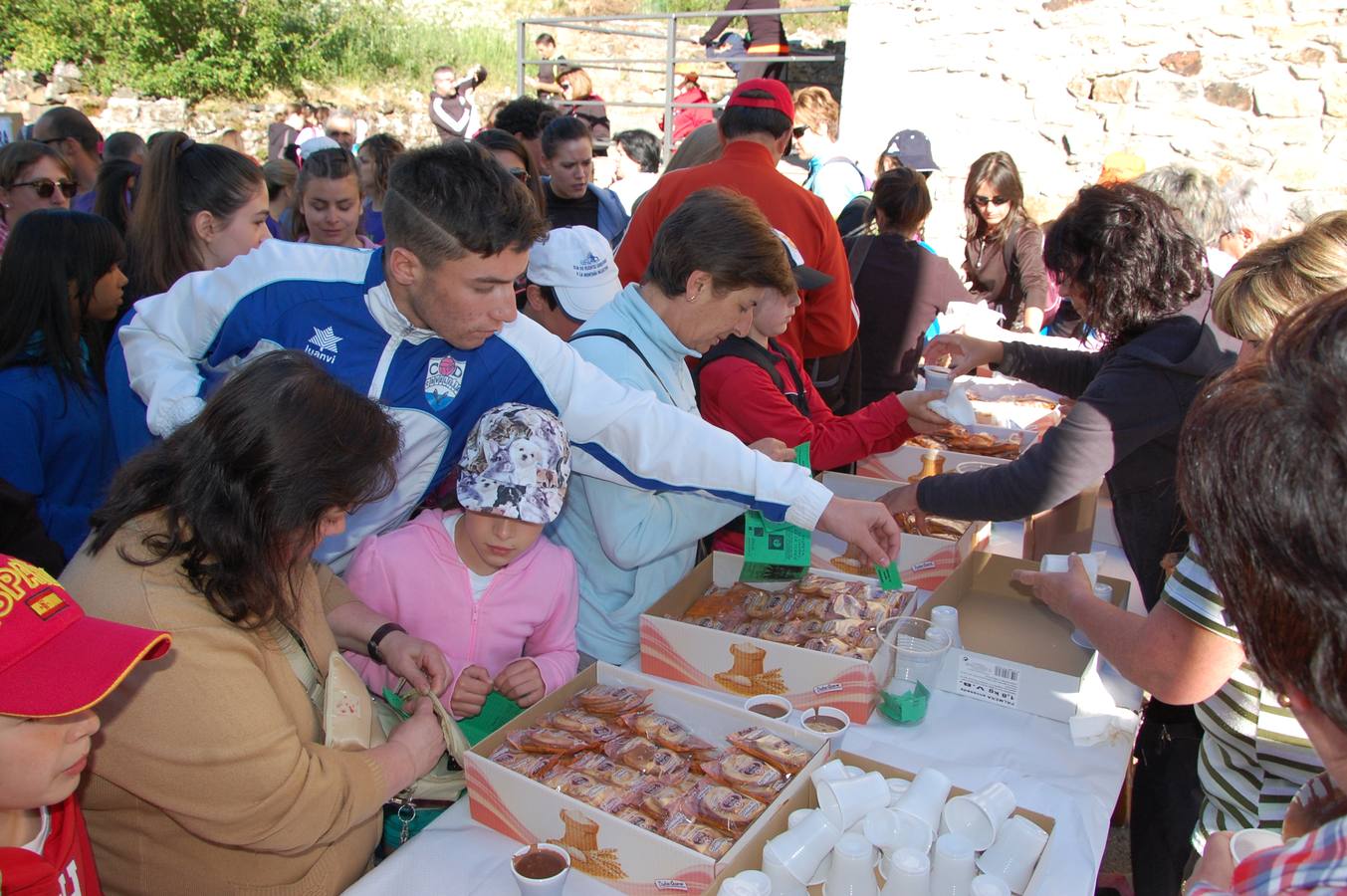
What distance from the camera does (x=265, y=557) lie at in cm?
143

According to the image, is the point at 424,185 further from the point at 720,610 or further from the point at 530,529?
the point at 720,610

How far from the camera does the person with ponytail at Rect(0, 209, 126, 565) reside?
2.49 metres

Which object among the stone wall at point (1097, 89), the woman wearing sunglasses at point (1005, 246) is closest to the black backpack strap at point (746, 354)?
the woman wearing sunglasses at point (1005, 246)

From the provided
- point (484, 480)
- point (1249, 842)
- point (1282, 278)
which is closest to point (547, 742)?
point (484, 480)

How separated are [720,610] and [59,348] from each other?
1.98m

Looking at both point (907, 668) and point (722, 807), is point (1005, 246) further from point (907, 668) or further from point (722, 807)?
point (722, 807)

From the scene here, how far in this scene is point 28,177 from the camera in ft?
14.9

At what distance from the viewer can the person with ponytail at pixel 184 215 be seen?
3053 mm

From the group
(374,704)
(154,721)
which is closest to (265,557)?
(154,721)

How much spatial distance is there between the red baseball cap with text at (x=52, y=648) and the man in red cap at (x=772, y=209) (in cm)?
278

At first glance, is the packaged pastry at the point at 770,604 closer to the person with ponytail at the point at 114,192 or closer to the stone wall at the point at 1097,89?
the person with ponytail at the point at 114,192

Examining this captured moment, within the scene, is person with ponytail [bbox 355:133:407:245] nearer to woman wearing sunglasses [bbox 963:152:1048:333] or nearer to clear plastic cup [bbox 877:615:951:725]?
woman wearing sunglasses [bbox 963:152:1048:333]

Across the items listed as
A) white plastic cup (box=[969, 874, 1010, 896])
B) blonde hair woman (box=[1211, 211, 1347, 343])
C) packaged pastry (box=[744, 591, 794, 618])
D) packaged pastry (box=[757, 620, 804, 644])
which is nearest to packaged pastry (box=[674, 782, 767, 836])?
white plastic cup (box=[969, 874, 1010, 896])

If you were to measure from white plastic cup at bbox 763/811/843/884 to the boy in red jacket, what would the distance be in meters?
1.15
